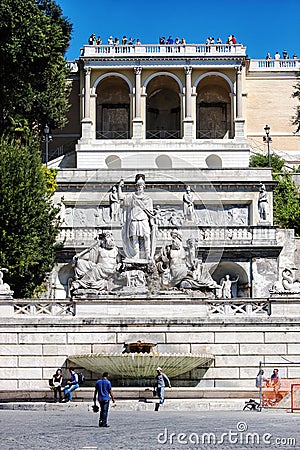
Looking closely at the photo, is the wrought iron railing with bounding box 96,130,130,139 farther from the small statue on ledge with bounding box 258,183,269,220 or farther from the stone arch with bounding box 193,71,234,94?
the small statue on ledge with bounding box 258,183,269,220

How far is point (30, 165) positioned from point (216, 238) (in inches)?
367

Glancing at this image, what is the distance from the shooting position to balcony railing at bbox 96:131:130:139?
67.8 m

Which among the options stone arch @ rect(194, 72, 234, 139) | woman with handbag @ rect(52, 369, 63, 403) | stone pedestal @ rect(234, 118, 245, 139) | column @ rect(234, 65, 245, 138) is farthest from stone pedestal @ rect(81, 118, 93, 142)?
woman with handbag @ rect(52, 369, 63, 403)

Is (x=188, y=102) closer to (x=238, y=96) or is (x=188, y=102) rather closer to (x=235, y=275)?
(x=238, y=96)

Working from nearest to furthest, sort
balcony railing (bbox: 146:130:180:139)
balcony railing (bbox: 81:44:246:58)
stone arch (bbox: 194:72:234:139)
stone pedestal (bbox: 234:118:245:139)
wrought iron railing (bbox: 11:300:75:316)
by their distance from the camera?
wrought iron railing (bbox: 11:300:75:316) → stone pedestal (bbox: 234:118:245:139) → balcony railing (bbox: 81:44:246:58) → balcony railing (bbox: 146:130:180:139) → stone arch (bbox: 194:72:234:139)

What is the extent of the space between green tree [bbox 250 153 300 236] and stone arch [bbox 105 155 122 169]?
789 centimetres

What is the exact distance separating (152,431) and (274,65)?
5579cm


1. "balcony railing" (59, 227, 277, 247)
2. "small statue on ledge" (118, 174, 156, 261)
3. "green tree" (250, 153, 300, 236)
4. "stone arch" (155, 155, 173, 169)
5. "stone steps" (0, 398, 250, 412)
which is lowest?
"stone steps" (0, 398, 250, 412)

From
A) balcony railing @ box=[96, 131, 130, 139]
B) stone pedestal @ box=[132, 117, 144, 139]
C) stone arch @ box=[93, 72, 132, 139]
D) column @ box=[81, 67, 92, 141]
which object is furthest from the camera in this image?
stone arch @ box=[93, 72, 132, 139]

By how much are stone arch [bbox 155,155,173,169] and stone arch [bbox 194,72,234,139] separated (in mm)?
6691

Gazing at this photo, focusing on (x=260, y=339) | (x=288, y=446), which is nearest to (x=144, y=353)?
(x=260, y=339)

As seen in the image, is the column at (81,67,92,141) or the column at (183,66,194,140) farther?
the column at (183,66,194,140)

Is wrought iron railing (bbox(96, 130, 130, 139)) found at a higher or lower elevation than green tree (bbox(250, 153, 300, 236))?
higher

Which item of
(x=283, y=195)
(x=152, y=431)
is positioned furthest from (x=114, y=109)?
(x=152, y=431)
